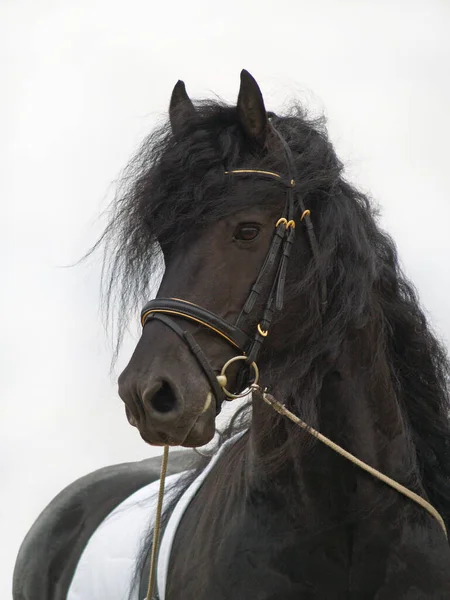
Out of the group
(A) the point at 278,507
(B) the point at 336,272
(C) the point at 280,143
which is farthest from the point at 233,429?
(C) the point at 280,143

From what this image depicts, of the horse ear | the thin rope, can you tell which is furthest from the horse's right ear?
the thin rope

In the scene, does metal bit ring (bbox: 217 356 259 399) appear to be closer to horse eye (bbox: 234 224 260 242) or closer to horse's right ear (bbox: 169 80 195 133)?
horse eye (bbox: 234 224 260 242)

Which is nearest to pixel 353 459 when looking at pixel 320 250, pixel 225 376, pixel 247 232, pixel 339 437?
pixel 339 437

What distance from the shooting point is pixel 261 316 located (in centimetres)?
282

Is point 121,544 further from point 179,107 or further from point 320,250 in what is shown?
point 179,107

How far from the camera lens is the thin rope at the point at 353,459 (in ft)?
9.57

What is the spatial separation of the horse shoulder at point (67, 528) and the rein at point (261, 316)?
4.73 ft

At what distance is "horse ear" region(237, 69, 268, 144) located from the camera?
118 inches

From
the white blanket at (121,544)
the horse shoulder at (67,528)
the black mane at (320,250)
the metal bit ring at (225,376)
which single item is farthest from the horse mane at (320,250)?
the horse shoulder at (67,528)

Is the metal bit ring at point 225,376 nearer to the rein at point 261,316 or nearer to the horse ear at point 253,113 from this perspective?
the rein at point 261,316

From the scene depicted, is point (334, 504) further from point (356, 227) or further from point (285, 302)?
point (356, 227)

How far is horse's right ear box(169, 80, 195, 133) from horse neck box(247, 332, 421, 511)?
88 centimetres

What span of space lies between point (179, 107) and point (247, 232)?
0.59 metres

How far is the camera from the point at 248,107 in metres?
3.01
